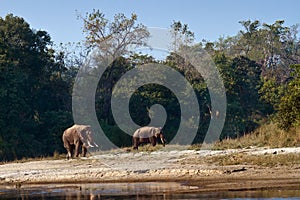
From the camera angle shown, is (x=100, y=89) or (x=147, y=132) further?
(x=100, y=89)

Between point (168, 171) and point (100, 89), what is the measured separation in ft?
86.1

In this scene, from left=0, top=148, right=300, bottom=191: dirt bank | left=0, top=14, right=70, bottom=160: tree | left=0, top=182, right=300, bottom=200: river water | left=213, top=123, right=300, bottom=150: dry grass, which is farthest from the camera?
left=0, top=14, right=70, bottom=160: tree

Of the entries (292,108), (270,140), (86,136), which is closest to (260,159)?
(270,140)

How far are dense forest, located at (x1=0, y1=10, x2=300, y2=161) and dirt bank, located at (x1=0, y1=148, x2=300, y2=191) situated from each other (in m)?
13.3

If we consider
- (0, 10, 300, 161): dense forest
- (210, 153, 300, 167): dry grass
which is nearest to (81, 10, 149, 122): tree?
(0, 10, 300, 161): dense forest

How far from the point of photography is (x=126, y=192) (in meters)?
16.0

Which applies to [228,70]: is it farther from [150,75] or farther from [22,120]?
[22,120]

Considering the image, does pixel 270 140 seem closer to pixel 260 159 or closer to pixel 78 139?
pixel 260 159

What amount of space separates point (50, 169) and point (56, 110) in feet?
68.5

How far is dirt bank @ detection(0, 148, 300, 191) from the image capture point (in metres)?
17.0

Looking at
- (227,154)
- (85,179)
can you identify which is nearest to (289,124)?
(227,154)

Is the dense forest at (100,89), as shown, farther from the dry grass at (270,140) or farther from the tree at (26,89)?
the dry grass at (270,140)

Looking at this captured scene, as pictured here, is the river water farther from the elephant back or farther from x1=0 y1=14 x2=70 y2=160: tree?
x1=0 y1=14 x2=70 y2=160: tree

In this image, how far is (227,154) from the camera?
22609mm
